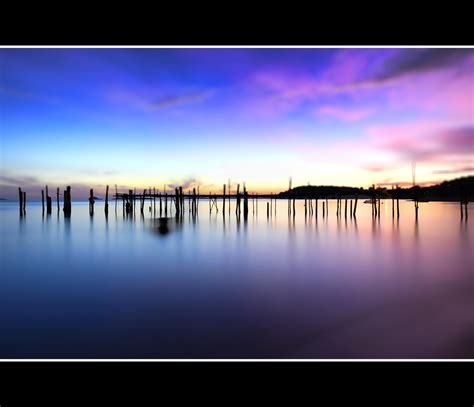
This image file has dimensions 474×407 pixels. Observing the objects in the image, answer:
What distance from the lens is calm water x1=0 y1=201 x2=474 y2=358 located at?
3893 millimetres

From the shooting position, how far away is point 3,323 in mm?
4516

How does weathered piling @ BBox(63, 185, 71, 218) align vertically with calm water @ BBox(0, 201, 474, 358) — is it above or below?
above

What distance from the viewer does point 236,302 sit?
17.4ft

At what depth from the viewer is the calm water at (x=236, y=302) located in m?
3.89

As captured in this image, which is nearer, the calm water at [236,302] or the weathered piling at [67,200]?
the calm water at [236,302]

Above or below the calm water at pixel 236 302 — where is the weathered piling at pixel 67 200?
above

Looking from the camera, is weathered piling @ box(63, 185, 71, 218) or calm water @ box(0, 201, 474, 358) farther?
weathered piling @ box(63, 185, 71, 218)

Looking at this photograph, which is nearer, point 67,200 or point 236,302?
point 236,302

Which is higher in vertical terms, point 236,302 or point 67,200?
point 67,200
